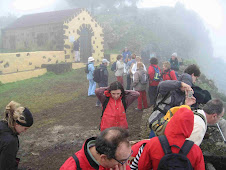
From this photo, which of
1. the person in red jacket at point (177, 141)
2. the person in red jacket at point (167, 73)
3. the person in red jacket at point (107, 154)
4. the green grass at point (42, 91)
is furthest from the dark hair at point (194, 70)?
the green grass at point (42, 91)

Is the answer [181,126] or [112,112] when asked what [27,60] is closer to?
[112,112]

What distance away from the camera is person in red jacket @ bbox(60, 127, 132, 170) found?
64.2 inches

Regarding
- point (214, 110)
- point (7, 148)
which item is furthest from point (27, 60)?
point (214, 110)

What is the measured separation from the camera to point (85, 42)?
1834 cm

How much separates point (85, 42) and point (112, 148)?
57.1 ft

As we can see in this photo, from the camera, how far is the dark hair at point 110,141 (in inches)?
64.0

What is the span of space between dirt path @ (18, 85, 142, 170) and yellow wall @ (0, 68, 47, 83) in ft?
15.7

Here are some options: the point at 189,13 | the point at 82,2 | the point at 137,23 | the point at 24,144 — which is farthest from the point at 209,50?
the point at 24,144

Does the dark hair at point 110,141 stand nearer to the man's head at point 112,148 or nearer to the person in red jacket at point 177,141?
the man's head at point 112,148

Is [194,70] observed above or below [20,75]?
above

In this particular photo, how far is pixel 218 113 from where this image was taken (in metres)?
2.73

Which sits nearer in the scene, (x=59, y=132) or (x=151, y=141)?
(x=151, y=141)

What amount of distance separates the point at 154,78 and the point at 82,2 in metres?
33.2

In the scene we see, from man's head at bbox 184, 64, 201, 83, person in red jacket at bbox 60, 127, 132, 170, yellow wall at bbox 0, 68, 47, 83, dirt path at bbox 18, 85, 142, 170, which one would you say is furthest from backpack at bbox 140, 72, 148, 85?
yellow wall at bbox 0, 68, 47, 83
